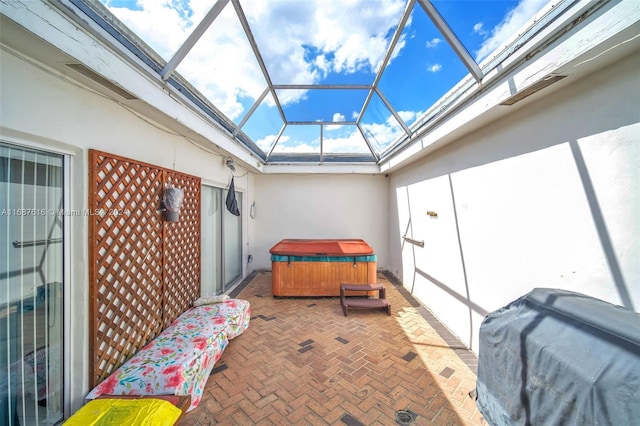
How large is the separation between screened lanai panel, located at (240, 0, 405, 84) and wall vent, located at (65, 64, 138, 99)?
173 cm

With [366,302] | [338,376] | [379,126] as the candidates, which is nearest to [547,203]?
[338,376]

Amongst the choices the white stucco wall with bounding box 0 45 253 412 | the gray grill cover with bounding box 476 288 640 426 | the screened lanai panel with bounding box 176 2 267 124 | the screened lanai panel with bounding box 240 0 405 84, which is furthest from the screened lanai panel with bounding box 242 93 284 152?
the gray grill cover with bounding box 476 288 640 426

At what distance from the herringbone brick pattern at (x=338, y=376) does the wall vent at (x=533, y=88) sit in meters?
3.06

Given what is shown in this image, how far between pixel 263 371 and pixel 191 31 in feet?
12.9

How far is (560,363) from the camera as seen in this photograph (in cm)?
132

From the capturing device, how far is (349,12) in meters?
2.84

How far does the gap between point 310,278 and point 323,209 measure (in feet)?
8.87

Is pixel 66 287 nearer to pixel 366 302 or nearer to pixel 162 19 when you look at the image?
pixel 162 19

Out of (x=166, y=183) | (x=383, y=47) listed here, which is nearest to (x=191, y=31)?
(x=166, y=183)

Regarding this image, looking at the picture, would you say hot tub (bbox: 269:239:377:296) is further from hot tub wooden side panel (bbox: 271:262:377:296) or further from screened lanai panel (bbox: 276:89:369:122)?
screened lanai panel (bbox: 276:89:369:122)

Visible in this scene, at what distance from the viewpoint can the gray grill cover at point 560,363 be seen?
42.9 inches

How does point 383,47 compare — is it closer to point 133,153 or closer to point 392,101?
point 392,101

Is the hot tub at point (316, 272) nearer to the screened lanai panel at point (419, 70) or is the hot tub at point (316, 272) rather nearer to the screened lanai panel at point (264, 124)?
the screened lanai panel at point (264, 124)

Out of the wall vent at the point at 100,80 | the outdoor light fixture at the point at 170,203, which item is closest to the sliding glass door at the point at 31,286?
the wall vent at the point at 100,80
